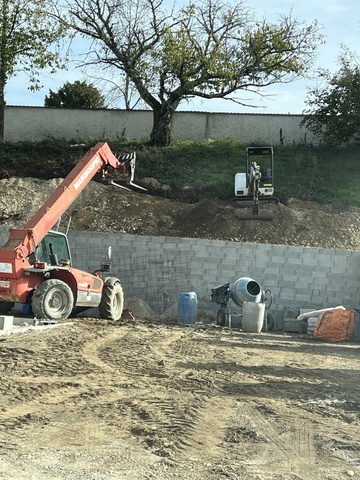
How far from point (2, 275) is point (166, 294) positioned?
20.3 feet

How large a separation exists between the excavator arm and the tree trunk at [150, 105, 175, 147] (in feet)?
41.5

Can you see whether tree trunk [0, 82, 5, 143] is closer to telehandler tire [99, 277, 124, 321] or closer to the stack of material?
telehandler tire [99, 277, 124, 321]

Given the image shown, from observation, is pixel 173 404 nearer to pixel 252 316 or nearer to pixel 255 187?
pixel 252 316

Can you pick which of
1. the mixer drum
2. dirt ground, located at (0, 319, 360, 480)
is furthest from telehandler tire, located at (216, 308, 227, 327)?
dirt ground, located at (0, 319, 360, 480)

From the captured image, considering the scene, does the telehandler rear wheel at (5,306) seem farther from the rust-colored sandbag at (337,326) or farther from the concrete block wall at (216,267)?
the rust-colored sandbag at (337,326)

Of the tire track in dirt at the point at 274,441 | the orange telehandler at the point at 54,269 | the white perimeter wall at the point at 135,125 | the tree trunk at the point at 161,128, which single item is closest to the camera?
the tire track in dirt at the point at 274,441

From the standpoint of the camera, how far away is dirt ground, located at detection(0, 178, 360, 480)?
5695 mm

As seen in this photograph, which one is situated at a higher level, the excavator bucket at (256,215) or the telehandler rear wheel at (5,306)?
the excavator bucket at (256,215)

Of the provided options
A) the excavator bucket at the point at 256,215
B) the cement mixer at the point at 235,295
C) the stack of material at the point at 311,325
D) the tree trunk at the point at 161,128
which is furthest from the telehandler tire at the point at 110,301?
the tree trunk at the point at 161,128

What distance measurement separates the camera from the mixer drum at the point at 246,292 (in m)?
16.7

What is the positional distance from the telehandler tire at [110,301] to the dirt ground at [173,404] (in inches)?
22.3

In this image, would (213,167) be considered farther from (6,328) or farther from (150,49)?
(6,328)

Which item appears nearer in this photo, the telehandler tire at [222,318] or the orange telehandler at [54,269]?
the orange telehandler at [54,269]

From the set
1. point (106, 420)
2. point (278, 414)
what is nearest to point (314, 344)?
point (278, 414)
